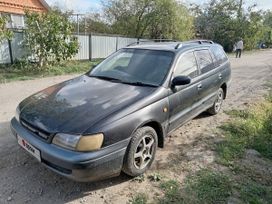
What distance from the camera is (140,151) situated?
341cm

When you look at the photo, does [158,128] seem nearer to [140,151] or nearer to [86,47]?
[140,151]

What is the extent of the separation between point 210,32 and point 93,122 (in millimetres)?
30474

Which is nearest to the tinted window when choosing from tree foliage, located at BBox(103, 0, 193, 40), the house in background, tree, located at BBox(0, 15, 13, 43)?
tree, located at BBox(0, 15, 13, 43)

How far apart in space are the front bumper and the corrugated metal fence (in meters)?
8.44

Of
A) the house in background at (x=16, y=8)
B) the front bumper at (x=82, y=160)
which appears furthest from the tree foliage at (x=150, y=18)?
the front bumper at (x=82, y=160)

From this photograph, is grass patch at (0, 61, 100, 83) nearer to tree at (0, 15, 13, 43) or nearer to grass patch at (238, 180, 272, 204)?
tree at (0, 15, 13, 43)

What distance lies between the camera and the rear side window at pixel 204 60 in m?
4.85

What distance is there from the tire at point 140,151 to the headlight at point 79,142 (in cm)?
49

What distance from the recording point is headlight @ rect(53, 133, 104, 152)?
9.15ft

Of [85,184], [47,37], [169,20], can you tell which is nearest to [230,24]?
[169,20]

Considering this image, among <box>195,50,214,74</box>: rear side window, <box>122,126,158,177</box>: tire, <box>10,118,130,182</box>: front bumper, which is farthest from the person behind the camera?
<box>195,50,214,74</box>: rear side window

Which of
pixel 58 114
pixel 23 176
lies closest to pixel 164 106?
pixel 58 114

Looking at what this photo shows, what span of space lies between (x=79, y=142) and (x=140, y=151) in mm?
920

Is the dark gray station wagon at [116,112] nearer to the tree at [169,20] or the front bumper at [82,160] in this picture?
the front bumper at [82,160]
